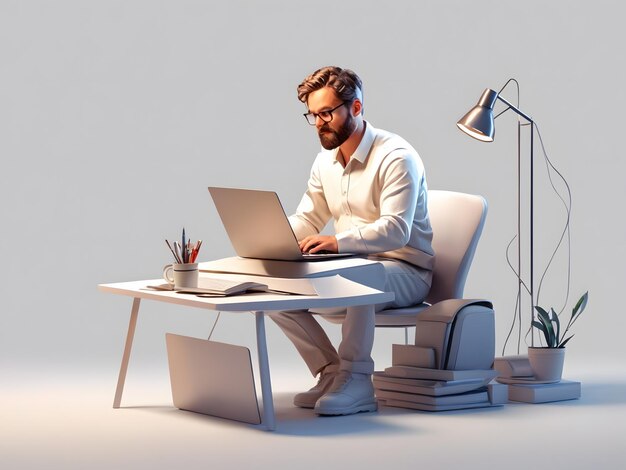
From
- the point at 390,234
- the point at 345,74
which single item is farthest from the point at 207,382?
the point at 345,74

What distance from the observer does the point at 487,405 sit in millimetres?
5383

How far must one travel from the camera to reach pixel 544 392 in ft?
18.0

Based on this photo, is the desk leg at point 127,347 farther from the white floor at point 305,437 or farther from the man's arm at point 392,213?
the man's arm at point 392,213

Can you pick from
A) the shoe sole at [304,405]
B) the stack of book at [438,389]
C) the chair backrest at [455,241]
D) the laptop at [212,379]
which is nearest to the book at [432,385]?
the stack of book at [438,389]

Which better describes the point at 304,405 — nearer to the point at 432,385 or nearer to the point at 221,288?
the point at 432,385

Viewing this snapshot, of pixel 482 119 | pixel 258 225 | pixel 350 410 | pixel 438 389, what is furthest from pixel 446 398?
pixel 482 119

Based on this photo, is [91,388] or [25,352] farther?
[25,352]

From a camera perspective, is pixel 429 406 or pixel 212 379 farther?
pixel 429 406

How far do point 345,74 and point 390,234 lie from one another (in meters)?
0.75

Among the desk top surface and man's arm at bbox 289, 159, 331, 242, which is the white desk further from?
man's arm at bbox 289, 159, 331, 242

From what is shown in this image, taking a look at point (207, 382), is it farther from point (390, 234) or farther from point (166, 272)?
point (390, 234)

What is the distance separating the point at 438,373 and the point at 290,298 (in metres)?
0.86

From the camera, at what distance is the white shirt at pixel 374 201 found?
5.38 m

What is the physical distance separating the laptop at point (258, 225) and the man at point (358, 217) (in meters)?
0.21
